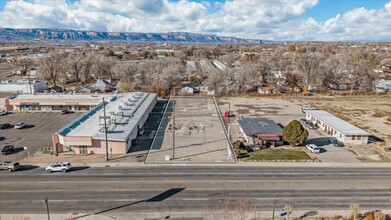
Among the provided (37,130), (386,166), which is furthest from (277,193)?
(37,130)

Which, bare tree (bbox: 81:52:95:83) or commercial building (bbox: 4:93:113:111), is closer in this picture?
commercial building (bbox: 4:93:113:111)

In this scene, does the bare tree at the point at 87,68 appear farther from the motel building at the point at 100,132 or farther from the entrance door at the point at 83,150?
the entrance door at the point at 83,150

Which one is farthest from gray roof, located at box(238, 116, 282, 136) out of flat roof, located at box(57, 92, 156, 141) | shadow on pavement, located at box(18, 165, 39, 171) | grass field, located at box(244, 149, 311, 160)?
shadow on pavement, located at box(18, 165, 39, 171)

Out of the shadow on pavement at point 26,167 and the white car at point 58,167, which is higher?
the white car at point 58,167

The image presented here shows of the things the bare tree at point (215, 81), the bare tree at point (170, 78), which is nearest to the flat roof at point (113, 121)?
the bare tree at point (170, 78)

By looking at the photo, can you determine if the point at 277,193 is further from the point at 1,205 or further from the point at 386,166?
the point at 1,205

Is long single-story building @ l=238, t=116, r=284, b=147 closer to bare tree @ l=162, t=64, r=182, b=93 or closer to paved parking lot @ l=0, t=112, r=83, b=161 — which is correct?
paved parking lot @ l=0, t=112, r=83, b=161
